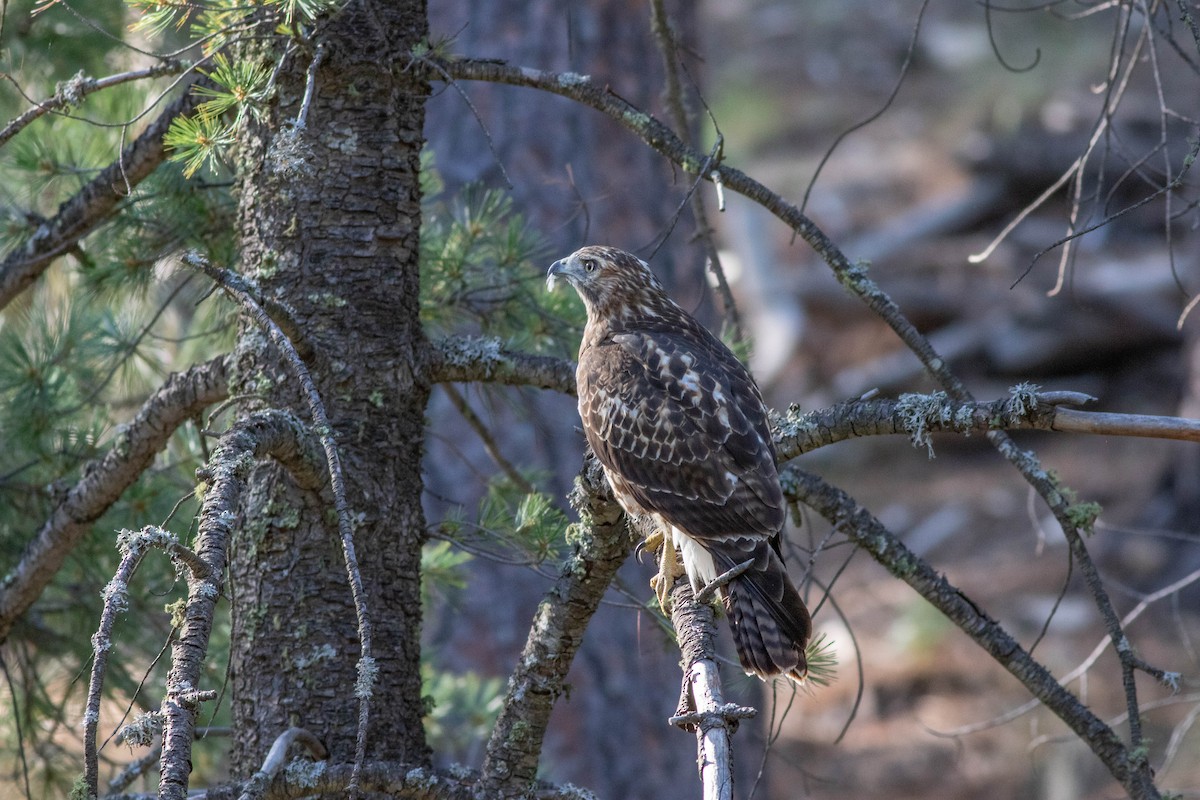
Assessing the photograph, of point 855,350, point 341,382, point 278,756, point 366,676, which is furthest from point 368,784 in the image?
point 855,350

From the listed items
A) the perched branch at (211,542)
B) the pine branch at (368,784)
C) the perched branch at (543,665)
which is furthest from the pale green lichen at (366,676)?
the perched branch at (543,665)

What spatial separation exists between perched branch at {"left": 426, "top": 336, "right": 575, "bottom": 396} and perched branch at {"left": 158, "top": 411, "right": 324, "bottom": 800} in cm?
47

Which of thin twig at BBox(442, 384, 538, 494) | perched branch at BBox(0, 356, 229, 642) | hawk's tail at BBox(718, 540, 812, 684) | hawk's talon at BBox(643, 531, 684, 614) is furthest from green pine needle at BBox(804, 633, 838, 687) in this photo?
perched branch at BBox(0, 356, 229, 642)

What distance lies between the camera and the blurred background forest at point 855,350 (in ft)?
13.2

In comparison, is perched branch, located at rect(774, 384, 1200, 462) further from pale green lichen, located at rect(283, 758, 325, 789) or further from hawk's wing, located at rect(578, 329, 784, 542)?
pale green lichen, located at rect(283, 758, 325, 789)

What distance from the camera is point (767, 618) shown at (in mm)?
2854

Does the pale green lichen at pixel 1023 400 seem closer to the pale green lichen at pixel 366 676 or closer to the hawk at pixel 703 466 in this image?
the hawk at pixel 703 466

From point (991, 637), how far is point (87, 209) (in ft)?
8.19

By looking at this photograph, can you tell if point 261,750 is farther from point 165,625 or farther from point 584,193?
point 584,193

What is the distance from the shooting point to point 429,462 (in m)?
6.70

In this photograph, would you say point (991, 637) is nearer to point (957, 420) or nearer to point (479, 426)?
point (957, 420)

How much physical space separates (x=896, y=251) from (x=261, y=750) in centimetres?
1205

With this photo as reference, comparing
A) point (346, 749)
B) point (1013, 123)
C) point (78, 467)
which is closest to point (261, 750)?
point (346, 749)

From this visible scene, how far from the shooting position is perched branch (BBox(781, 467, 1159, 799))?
2.72 meters
